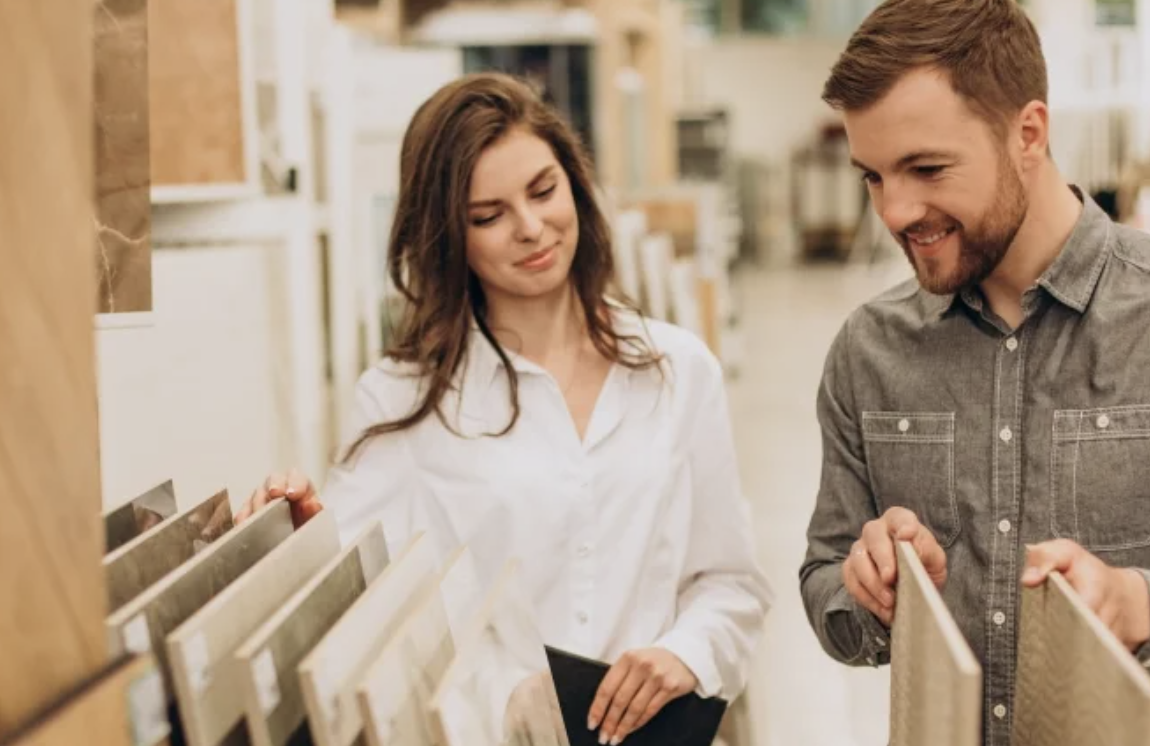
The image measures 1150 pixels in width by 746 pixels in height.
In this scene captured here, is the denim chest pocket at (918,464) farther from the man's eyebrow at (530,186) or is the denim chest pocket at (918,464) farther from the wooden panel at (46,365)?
the wooden panel at (46,365)

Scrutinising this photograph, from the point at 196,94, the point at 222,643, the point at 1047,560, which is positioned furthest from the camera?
the point at 196,94

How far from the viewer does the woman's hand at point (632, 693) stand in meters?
1.68

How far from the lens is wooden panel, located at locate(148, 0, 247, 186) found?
2.28m

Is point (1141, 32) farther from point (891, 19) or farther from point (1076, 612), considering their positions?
point (1076, 612)

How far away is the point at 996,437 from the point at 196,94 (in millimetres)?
1478

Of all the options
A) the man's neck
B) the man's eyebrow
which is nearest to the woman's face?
the man's eyebrow

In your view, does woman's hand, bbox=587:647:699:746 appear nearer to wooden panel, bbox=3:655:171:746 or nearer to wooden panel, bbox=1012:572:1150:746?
wooden panel, bbox=1012:572:1150:746

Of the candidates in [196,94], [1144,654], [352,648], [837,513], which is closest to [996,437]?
[837,513]

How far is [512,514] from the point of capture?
6.69 feet

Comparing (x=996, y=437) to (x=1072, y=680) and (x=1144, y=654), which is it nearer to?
(x=1144, y=654)

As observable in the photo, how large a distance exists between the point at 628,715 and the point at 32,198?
112cm

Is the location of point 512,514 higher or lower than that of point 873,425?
lower

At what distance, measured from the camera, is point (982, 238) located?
1.50 m

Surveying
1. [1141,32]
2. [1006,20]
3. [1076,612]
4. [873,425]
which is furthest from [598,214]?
[1141,32]
